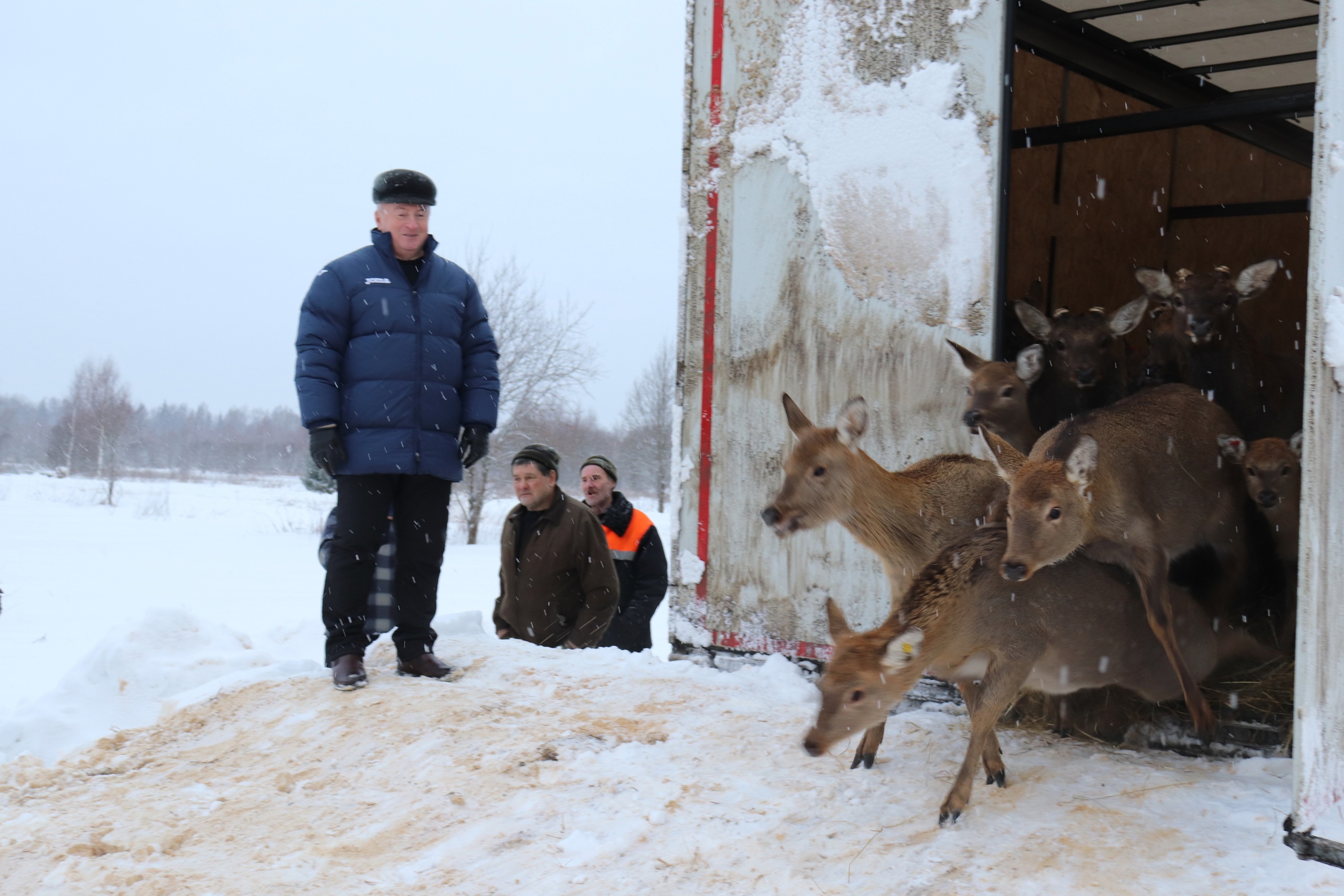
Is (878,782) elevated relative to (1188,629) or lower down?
lower down

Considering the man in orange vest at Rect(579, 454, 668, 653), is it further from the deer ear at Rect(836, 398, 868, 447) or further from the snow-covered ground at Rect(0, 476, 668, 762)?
the deer ear at Rect(836, 398, 868, 447)

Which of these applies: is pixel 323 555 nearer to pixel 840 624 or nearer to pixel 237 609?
pixel 840 624

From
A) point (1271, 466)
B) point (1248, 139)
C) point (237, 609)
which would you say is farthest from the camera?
point (237, 609)

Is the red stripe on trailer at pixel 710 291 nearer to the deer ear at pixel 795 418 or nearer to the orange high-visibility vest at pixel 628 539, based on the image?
the deer ear at pixel 795 418

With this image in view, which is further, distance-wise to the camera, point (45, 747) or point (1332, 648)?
point (45, 747)

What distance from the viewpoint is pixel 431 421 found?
18.4 feet

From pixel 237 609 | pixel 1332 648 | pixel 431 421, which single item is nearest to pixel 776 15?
pixel 431 421

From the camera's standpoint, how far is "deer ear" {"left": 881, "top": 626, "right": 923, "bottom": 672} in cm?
366

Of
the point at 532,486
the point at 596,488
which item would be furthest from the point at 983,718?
the point at 596,488

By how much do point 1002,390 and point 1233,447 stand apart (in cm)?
104

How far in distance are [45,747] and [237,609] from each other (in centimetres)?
963

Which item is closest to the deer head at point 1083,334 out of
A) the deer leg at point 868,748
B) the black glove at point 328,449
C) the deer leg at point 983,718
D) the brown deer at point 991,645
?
the brown deer at point 991,645

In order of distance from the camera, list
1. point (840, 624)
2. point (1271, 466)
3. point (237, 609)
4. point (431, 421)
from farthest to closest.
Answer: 1. point (237, 609)
2. point (431, 421)
3. point (1271, 466)
4. point (840, 624)

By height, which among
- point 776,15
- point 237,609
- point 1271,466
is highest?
point 776,15
